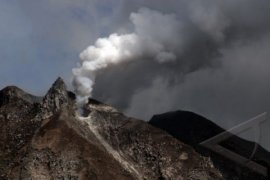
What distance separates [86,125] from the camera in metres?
144

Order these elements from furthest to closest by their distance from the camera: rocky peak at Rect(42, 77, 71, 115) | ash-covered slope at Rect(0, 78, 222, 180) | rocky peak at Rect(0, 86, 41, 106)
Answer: rocky peak at Rect(0, 86, 41, 106)
rocky peak at Rect(42, 77, 71, 115)
ash-covered slope at Rect(0, 78, 222, 180)

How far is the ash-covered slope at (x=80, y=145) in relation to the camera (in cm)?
12512

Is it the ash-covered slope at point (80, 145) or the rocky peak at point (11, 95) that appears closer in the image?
the ash-covered slope at point (80, 145)

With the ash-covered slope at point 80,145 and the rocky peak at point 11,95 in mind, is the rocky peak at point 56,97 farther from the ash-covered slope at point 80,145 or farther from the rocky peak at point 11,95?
the rocky peak at point 11,95

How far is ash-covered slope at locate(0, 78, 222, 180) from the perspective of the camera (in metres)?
125

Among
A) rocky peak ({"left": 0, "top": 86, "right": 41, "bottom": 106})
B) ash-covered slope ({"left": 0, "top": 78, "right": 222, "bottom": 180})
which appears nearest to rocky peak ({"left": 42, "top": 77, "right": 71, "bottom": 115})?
ash-covered slope ({"left": 0, "top": 78, "right": 222, "bottom": 180})

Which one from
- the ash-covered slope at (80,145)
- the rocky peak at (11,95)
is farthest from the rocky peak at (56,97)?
the rocky peak at (11,95)

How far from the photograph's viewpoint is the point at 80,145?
12950 centimetres

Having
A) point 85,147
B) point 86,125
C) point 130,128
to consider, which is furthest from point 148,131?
point 85,147

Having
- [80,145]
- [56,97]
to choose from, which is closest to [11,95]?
[56,97]

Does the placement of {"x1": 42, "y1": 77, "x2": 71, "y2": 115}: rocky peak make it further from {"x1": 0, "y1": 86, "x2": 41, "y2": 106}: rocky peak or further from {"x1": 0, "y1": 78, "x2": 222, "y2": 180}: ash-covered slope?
{"x1": 0, "y1": 86, "x2": 41, "y2": 106}: rocky peak

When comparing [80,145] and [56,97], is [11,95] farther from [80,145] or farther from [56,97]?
[80,145]

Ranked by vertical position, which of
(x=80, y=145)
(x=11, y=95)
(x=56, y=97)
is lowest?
(x=80, y=145)

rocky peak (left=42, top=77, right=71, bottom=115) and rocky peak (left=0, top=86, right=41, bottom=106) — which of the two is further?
rocky peak (left=0, top=86, right=41, bottom=106)
